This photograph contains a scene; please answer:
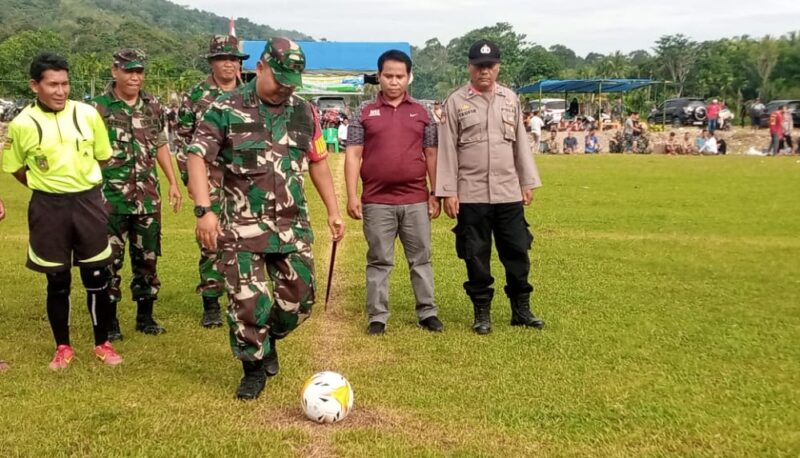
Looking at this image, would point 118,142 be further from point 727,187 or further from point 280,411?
point 727,187

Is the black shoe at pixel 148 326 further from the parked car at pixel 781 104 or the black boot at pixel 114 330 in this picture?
the parked car at pixel 781 104

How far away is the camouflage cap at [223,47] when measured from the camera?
6.19 meters

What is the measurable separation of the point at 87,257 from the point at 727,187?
47.6ft

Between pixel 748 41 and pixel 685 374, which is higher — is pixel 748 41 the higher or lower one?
the higher one

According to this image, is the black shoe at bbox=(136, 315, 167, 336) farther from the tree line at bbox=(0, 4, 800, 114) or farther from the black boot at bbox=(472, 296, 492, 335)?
the tree line at bbox=(0, 4, 800, 114)

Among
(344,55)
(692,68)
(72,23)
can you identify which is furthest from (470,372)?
(72,23)

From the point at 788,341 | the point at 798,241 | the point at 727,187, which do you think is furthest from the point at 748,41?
the point at 788,341

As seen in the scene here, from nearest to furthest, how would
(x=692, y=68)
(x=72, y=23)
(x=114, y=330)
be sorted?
(x=114, y=330) < (x=692, y=68) < (x=72, y=23)

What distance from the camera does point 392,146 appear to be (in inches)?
237

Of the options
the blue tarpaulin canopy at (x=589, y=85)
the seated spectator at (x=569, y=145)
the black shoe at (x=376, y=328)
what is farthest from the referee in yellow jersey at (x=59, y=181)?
the blue tarpaulin canopy at (x=589, y=85)

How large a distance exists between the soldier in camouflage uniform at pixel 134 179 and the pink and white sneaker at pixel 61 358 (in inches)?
21.4

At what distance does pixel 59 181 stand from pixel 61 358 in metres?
1.19

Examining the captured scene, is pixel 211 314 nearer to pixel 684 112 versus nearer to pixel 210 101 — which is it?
pixel 210 101

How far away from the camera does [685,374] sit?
198 inches
